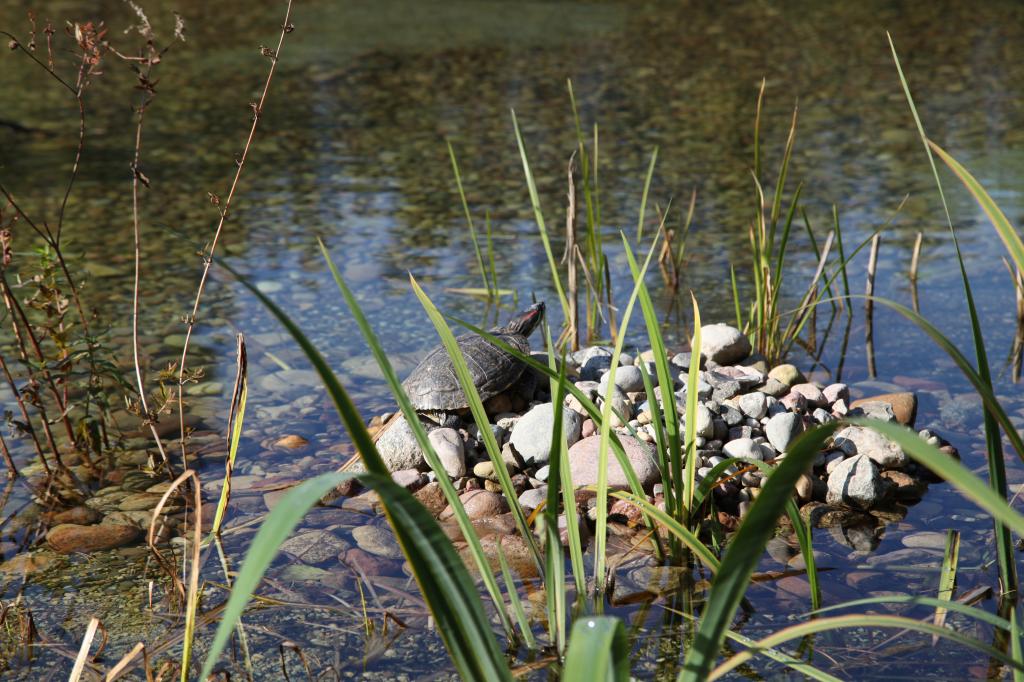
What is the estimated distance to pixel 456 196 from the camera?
690cm

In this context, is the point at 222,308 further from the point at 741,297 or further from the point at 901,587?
the point at 901,587

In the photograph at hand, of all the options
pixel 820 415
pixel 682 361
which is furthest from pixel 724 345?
pixel 820 415

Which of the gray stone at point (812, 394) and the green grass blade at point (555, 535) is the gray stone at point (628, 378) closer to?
the gray stone at point (812, 394)

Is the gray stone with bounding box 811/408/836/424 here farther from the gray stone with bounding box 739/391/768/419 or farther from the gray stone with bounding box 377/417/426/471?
the gray stone with bounding box 377/417/426/471

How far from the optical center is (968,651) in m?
2.40

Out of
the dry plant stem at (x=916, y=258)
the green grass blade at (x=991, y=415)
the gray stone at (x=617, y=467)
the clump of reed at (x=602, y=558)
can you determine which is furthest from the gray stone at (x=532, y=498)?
the dry plant stem at (x=916, y=258)

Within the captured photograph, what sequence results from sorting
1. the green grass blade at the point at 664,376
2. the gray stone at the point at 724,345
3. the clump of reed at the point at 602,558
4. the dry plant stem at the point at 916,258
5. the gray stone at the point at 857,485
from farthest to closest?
1. the dry plant stem at the point at 916,258
2. the gray stone at the point at 724,345
3. the gray stone at the point at 857,485
4. the green grass blade at the point at 664,376
5. the clump of reed at the point at 602,558

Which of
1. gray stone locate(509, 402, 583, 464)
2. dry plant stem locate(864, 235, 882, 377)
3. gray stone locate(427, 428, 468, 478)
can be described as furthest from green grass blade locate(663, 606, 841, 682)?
dry plant stem locate(864, 235, 882, 377)

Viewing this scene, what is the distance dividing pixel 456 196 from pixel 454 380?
3.50 metres

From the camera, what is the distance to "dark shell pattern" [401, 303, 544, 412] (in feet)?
11.8

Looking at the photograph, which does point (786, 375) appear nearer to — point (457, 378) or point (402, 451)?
point (457, 378)

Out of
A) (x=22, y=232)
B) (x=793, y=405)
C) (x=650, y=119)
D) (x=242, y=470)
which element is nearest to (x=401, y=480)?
(x=242, y=470)

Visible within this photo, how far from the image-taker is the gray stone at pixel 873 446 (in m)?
3.30

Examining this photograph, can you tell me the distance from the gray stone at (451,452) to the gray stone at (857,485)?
4.10 ft
